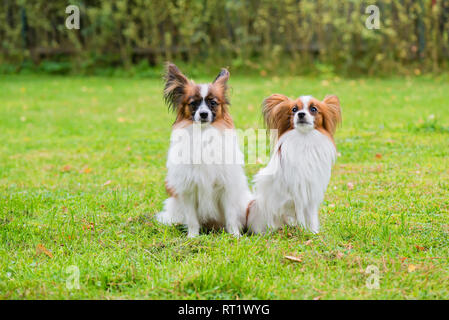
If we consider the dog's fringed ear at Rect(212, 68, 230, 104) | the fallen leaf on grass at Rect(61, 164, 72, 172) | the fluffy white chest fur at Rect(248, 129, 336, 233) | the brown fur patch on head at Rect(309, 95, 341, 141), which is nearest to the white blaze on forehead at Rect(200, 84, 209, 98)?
the dog's fringed ear at Rect(212, 68, 230, 104)

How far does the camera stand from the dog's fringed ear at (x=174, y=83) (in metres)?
3.99

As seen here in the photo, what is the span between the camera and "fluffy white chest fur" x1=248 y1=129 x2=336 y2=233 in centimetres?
388

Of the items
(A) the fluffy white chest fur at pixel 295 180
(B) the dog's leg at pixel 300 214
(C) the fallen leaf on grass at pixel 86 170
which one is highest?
(A) the fluffy white chest fur at pixel 295 180

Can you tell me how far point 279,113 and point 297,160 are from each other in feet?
1.27

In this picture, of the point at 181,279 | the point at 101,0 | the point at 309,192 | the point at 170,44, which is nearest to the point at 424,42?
the point at 170,44

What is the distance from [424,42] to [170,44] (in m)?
6.87

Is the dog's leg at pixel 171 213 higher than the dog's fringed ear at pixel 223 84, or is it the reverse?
the dog's fringed ear at pixel 223 84

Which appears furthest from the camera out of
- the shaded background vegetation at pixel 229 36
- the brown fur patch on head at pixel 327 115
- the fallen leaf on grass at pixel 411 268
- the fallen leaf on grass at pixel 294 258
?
the shaded background vegetation at pixel 229 36

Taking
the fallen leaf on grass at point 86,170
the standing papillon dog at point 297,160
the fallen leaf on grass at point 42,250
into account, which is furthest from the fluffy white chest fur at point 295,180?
the fallen leaf on grass at point 86,170

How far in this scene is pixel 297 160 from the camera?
3.88 metres

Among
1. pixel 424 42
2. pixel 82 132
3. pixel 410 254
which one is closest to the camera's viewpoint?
pixel 410 254

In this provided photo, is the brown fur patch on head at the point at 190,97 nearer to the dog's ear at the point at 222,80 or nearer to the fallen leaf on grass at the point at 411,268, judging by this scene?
the dog's ear at the point at 222,80

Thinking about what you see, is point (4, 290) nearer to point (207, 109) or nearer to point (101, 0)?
point (207, 109)
